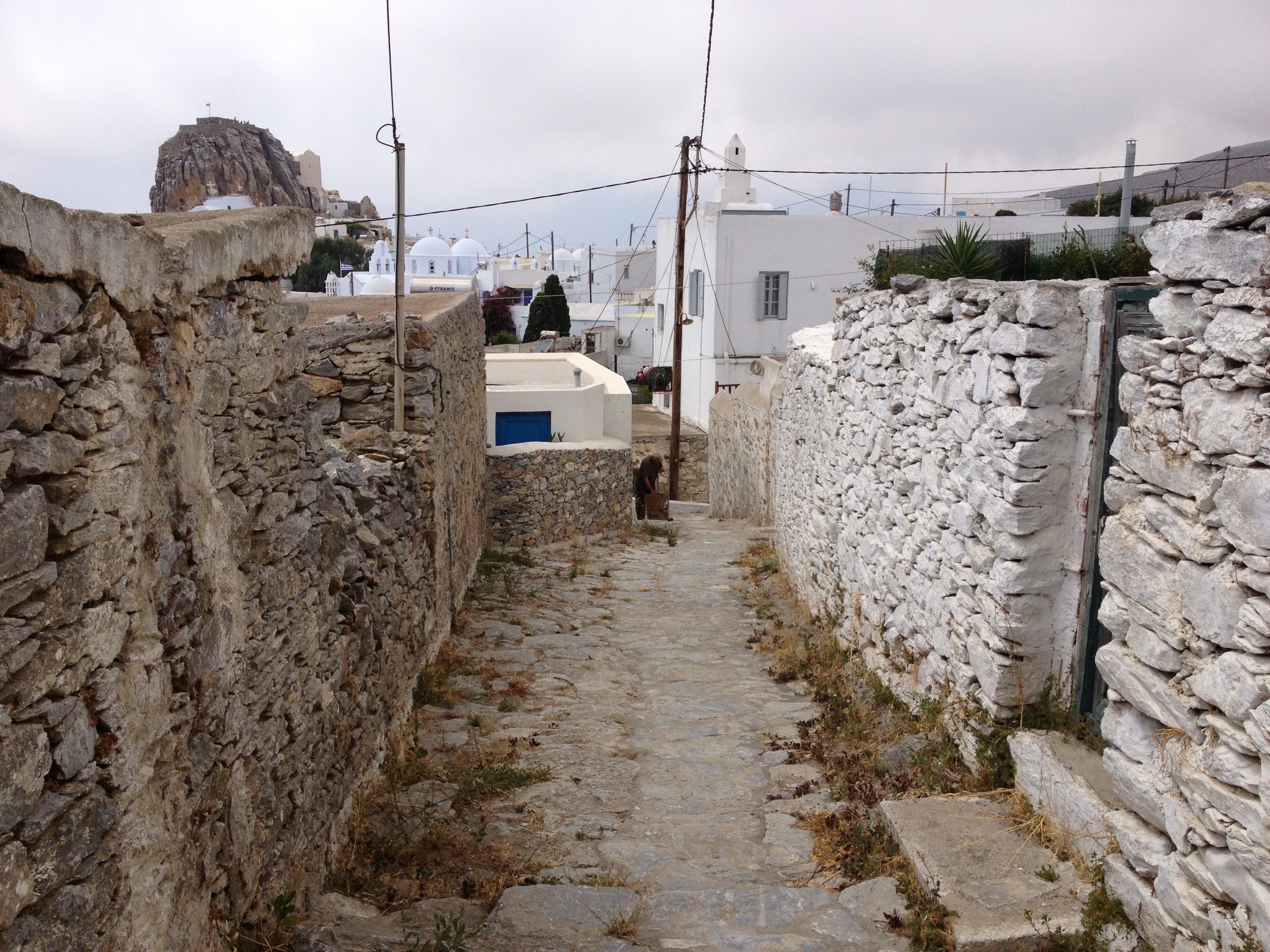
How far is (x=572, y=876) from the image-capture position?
16.3 ft

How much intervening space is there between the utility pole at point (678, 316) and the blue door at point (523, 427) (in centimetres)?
519

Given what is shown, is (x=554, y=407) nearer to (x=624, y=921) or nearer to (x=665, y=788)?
(x=665, y=788)

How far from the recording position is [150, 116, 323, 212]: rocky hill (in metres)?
53.2

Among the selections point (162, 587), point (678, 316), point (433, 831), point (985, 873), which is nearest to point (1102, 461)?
point (985, 873)

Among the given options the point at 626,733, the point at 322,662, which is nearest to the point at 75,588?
the point at 322,662

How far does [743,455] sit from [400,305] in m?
12.4

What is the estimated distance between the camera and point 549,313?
47625mm

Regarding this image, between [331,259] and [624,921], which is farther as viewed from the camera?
[331,259]

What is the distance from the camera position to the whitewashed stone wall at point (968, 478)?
4668 millimetres

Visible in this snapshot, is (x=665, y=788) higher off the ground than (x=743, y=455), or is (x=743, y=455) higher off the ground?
(x=743, y=455)

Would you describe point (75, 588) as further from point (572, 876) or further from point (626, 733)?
point (626, 733)

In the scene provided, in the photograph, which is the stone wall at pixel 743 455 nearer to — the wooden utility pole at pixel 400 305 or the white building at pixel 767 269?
the white building at pixel 767 269

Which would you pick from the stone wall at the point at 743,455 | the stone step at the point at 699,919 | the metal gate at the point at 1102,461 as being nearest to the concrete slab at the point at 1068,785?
the metal gate at the point at 1102,461

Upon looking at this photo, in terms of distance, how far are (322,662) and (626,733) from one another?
2950 mm
